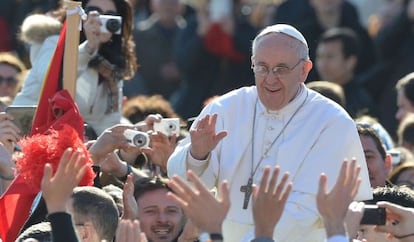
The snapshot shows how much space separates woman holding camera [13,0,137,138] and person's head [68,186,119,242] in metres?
2.12

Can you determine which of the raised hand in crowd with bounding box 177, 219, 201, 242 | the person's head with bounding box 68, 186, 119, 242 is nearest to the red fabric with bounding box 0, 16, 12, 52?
the raised hand in crowd with bounding box 177, 219, 201, 242

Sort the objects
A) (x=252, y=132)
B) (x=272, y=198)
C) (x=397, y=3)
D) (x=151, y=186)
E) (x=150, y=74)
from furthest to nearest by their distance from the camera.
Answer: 1. (x=150, y=74)
2. (x=397, y=3)
3. (x=151, y=186)
4. (x=252, y=132)
5. (x=272, y=198)

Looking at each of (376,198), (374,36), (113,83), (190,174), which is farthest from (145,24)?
(190,174)

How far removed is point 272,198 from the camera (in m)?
6.61

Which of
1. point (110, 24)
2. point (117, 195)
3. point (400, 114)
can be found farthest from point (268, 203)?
point (400, 114)

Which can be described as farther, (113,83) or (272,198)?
(113,83)

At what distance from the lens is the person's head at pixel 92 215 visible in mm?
8008

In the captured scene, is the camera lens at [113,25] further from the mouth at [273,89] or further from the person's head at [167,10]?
the person's head at [167,10]

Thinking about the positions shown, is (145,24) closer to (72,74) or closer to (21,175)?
(72,74)

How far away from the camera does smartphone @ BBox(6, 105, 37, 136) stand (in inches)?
382

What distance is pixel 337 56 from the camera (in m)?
13.2

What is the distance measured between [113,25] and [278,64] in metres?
2.13

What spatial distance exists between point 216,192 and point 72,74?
1.53m

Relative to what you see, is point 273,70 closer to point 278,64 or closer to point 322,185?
point 278,64
